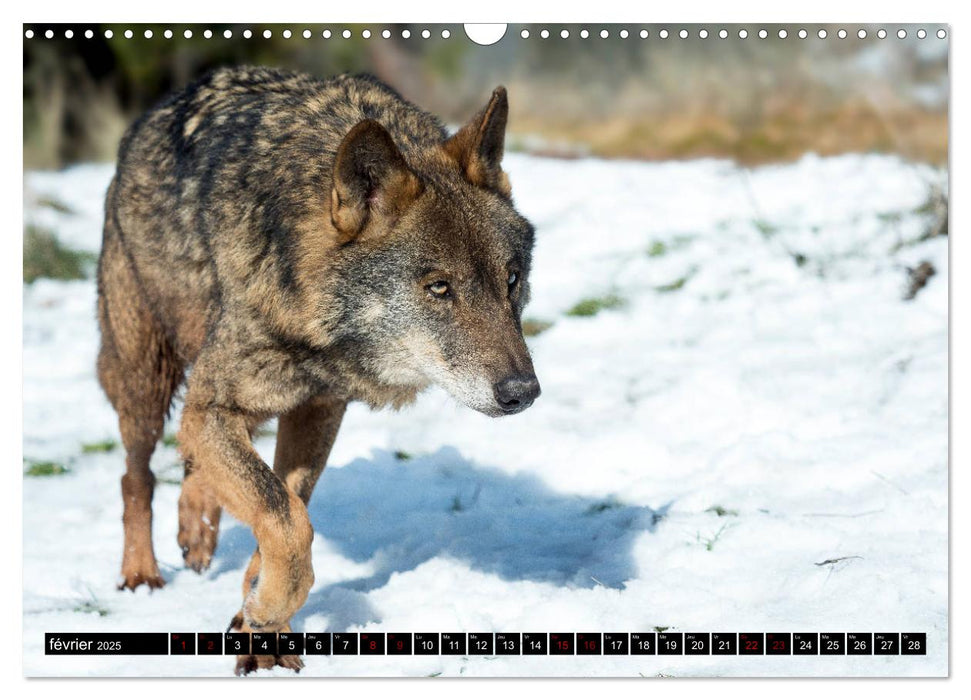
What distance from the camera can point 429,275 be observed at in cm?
398

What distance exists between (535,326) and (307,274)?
379 cm

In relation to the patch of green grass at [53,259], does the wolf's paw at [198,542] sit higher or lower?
lower

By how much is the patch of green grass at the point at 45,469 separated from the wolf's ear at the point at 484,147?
9.89 ft

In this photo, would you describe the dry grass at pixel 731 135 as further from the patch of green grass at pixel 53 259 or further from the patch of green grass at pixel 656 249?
the patch of green grass at pixel 53 259

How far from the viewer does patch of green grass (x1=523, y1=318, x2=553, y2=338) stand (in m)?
7.74

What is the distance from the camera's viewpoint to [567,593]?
15.4ft

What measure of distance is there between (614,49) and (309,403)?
2.26 metres

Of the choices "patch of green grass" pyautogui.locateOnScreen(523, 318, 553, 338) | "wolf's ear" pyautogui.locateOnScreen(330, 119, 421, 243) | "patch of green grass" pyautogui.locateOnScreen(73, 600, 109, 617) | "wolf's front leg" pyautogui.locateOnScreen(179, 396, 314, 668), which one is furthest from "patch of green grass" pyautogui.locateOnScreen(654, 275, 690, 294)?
"patch of green grass" pyautogui.locateOnScreen(73, 600, 109, 617)

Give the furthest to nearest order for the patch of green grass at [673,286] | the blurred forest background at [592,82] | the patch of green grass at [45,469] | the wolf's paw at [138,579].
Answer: the patch of green grass at [673,286]
the patch of green grass at [45,469]
the wolf's paw at [138,579]
the blurred forest background at [592,82]

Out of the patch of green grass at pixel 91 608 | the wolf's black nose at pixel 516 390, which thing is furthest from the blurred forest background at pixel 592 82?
the patch of green grass at pixel 91 608

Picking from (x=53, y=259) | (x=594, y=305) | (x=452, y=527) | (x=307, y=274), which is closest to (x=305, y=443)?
(x=307, y=274)

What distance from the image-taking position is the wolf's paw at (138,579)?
5.24 meters

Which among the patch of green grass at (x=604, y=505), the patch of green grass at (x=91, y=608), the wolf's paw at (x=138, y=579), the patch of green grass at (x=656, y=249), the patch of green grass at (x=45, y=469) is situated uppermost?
the patch of green grass at (x=656, y=249)

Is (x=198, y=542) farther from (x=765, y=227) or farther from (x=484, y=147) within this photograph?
(x=765, y=227)
